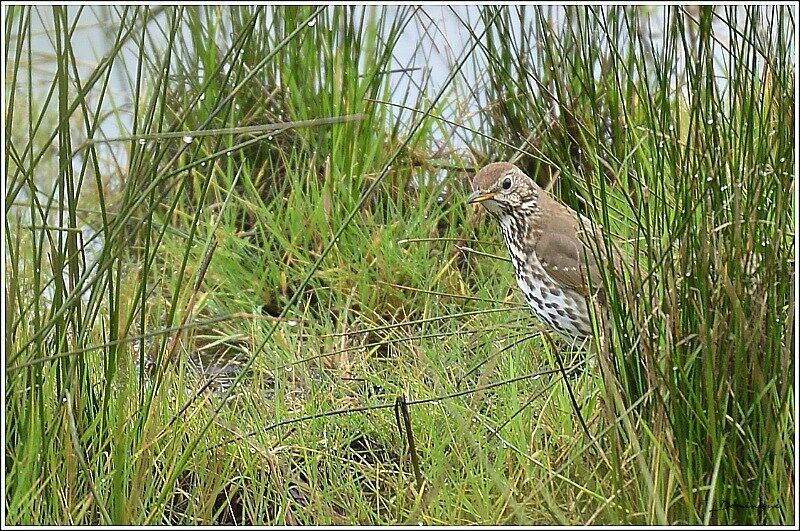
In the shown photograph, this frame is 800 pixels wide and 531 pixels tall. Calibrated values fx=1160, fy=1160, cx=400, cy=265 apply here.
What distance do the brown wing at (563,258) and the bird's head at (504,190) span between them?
0.11 metres

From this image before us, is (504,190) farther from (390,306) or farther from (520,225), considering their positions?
(390,306)

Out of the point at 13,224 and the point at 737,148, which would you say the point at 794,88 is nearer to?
the point at 737,148

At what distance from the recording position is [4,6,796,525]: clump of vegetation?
1782 mm

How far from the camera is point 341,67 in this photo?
3176 millimetres

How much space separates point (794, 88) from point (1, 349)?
133cm

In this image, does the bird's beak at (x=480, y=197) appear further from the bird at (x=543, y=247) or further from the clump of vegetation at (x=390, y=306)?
the clump of vegetation at (x=390, y=306)

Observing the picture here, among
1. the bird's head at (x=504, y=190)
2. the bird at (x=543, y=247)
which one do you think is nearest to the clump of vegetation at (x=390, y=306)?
the bird at (x=543, y=247)

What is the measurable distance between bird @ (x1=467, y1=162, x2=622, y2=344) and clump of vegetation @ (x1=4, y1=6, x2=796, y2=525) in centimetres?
9

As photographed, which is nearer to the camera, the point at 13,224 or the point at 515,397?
the point at 515,397

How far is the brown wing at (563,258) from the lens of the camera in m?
2.58

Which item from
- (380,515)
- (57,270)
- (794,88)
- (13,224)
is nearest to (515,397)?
(380,515)

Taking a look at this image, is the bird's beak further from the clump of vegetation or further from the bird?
the clump of vegetation

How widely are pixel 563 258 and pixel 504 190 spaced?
248 mm

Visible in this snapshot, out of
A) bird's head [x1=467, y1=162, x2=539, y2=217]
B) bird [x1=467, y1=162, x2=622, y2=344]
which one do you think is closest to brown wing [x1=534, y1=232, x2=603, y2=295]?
bird [x1=467, y1=162, x2=622, y2=344]
